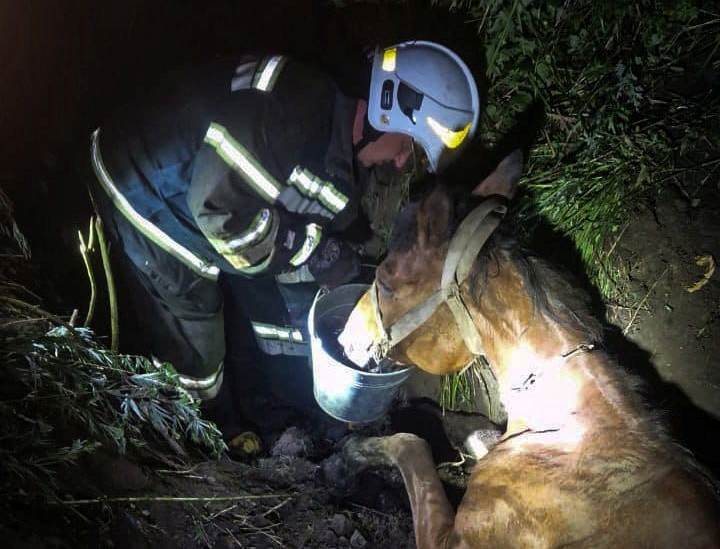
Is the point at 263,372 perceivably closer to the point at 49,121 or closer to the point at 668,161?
the point at 49,121

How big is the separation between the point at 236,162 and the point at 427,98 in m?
1.25

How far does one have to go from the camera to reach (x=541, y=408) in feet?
6.11

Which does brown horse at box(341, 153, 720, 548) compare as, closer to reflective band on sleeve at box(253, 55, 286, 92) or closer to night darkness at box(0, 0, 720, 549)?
night darkness at box(0, 0, 720, 549)

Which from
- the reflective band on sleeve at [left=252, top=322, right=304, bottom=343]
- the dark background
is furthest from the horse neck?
the reflective band on sleeve at [left=252, top=322, right=304, bottom=343]

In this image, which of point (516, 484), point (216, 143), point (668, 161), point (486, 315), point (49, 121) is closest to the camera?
point (516, 484)

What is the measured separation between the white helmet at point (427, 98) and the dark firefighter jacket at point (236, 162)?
0.97 ft

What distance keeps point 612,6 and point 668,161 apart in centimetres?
105

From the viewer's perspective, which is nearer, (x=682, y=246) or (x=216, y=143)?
(x=682, y=246)

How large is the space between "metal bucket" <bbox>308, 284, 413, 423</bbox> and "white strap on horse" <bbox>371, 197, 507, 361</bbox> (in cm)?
51

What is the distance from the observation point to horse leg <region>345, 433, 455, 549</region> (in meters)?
2.14

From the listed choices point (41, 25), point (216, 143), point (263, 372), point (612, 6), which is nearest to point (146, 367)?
point (216, 143)

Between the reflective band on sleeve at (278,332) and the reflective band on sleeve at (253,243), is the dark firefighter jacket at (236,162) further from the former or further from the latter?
the reflective band on sleeve at (278,332)

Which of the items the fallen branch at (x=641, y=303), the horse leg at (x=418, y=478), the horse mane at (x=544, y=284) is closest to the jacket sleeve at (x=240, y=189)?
the horse leg at (x=418, y=478)

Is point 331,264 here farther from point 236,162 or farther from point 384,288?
point 384,288
